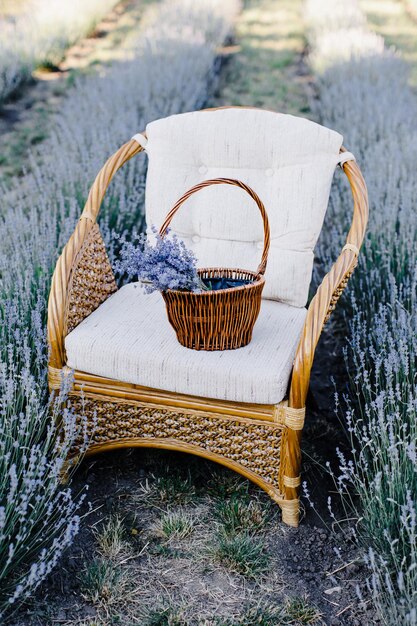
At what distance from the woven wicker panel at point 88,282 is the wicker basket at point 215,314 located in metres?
0.38

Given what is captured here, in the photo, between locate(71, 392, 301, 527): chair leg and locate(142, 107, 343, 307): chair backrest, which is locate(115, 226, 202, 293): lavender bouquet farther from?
locate(142, 107, 343, 307): chair backrest

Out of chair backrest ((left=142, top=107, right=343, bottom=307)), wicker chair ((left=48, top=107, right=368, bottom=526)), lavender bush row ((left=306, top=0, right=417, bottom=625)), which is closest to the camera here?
lavender bush row ((left=306, top=0, right=417, bottom=625))

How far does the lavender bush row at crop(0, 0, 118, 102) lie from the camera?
264 inches

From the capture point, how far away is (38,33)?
309 inches

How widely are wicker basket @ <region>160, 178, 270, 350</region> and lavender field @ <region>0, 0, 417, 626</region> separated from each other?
356 mm

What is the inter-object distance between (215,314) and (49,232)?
3.48 feet

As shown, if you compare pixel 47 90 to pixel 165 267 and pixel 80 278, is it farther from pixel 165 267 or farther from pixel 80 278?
pixel 165 267

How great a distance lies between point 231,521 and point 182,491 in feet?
0.74

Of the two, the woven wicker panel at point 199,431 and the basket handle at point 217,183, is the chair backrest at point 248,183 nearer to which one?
the basket handle at point 217,183

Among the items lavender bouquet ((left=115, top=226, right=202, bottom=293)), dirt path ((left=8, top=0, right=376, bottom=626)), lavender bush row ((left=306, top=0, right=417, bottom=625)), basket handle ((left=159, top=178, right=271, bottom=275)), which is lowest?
dirt path ((left=8, top=0, right=376, bottom=626))

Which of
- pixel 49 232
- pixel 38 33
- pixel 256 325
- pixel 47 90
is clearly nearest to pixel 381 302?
pixel 256 325

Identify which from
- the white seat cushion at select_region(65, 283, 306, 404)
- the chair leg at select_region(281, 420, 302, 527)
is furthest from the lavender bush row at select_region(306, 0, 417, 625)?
the white seat cushion at select_region(65, 283, 306, 404)

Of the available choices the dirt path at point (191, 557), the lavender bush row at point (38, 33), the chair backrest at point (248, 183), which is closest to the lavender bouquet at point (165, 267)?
the chair backrest at point (248, 183)

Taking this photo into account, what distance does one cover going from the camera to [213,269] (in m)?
2.22
